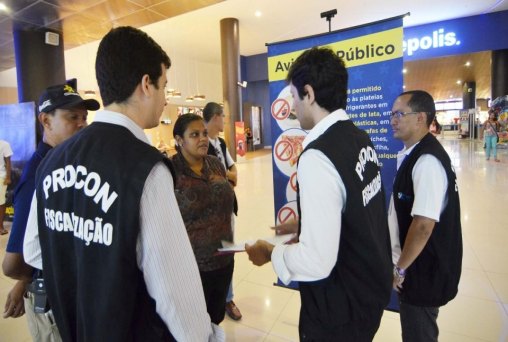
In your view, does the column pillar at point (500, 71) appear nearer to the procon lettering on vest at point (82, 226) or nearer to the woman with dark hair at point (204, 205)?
the woman with dark hair at point (204, 205)

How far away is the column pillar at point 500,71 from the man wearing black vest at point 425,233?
14220 millimetres

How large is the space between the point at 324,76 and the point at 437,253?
1032mm

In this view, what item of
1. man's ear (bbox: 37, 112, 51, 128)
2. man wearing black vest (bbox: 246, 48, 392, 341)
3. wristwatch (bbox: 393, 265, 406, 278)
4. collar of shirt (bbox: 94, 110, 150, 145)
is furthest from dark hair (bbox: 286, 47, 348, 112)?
man's ear (bbox: 37, 112, 51, 128)

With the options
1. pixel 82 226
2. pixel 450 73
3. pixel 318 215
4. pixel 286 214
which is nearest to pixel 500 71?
pixel 450 73

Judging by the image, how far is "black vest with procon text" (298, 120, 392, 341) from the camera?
38.0 inches

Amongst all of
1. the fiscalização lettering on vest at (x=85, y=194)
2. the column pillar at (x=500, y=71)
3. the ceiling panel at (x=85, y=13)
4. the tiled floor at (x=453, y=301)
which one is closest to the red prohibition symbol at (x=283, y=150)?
the tiled floor at (x=453, y=301)

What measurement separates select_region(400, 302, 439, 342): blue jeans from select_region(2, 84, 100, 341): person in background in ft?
5.35

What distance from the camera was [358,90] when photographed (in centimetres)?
225

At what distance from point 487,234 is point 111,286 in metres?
4.48

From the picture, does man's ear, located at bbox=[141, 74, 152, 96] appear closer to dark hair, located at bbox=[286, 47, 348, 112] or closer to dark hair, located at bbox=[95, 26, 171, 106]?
dark hair, located at bbox=[95, 26, 171, 106]

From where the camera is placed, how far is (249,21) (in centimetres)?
1119

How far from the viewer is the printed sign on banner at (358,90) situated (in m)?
2.09

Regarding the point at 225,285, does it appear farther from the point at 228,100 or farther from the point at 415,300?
the point at 228,100

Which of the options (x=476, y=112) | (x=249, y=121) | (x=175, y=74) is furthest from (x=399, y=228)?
(x=476, y=112)
